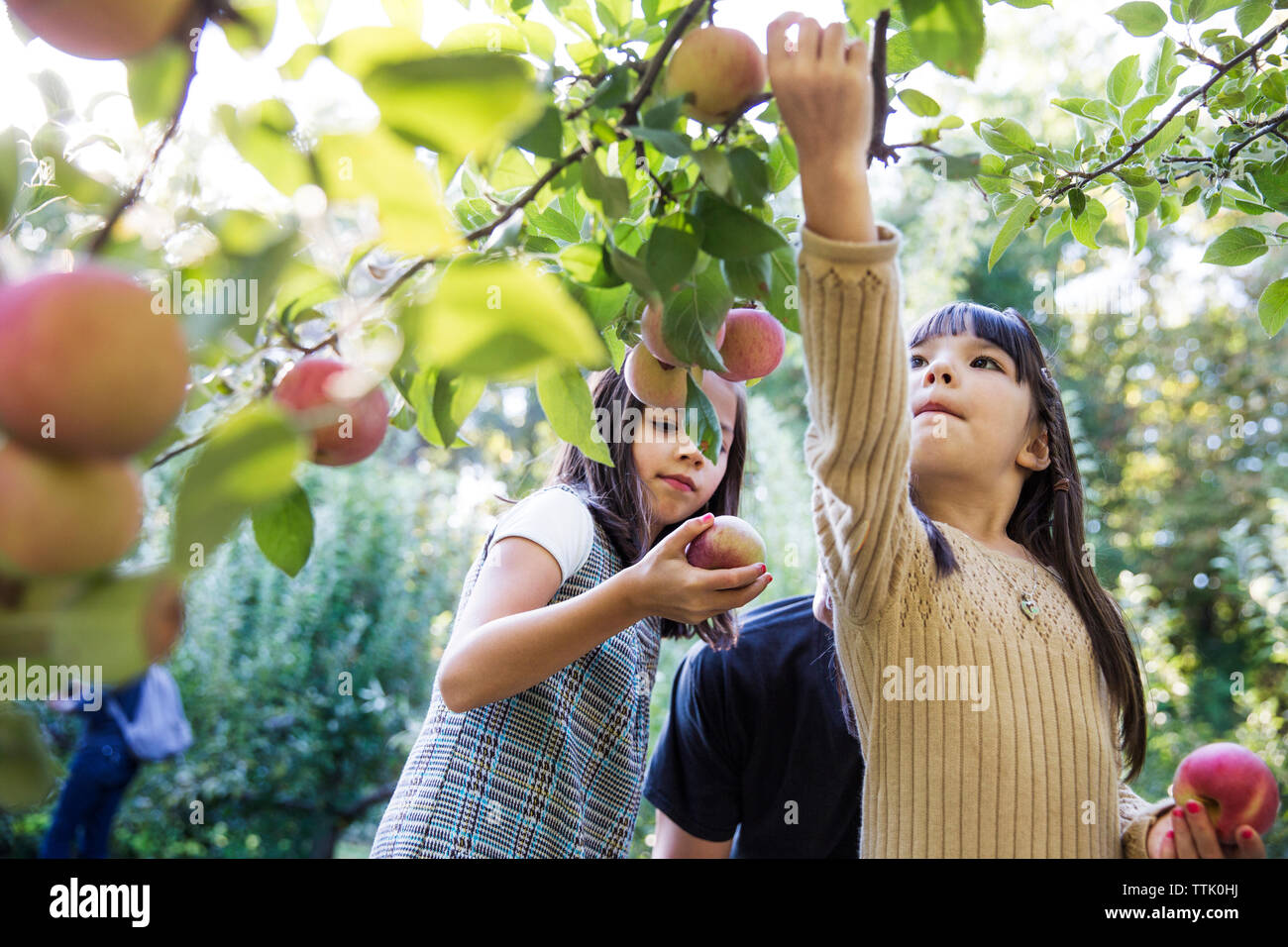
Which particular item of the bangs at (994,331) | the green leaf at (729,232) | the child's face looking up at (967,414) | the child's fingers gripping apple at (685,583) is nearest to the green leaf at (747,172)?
the green leaf at (729,232)

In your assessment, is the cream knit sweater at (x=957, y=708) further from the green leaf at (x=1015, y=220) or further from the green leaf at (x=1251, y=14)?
the green leaf at (x=1251, y=14)

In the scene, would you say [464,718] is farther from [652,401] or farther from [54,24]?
[54,24]

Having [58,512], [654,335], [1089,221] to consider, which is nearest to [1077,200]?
[1089,221]

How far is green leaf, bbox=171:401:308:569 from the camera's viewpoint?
257 mm

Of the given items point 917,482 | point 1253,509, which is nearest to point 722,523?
point 917,482

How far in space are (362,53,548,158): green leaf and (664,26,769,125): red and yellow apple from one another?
0.78 feet

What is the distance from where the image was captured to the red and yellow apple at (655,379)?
0.69m

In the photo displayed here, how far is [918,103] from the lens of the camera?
0.60 m

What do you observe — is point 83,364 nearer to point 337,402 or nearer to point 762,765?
point 337,402

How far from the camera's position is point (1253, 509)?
277 inches

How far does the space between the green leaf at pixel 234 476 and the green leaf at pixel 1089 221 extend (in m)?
0.85

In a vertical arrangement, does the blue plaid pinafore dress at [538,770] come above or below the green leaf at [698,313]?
below

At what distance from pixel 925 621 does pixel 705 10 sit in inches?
23.2

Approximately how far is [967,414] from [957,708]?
34cm
